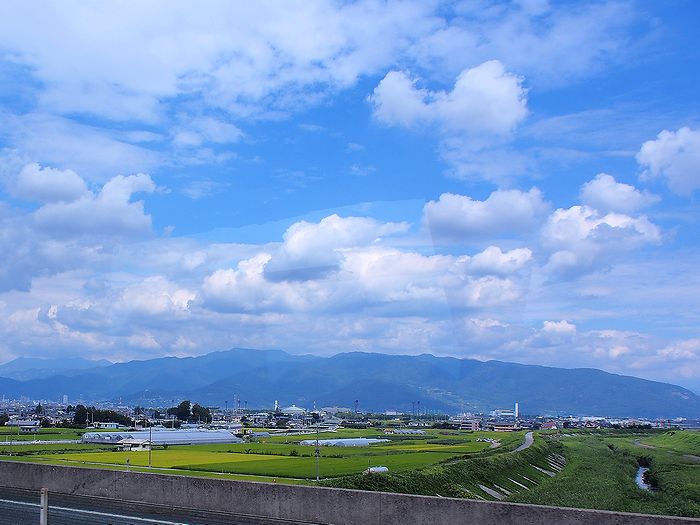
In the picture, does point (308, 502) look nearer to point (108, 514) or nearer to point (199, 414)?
point (108, 514)

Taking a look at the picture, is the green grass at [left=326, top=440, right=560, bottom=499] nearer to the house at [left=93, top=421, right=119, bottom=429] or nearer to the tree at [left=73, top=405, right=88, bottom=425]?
the house at [left=93, top=421, right=119, bottom=429]

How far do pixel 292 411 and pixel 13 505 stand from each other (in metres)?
180

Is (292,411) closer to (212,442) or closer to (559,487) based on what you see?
(212,442)

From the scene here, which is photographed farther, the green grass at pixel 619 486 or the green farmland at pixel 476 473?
the green grass at pixel 619 486

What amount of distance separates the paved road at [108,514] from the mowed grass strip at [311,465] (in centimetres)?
2214

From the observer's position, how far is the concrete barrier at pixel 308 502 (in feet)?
27.8

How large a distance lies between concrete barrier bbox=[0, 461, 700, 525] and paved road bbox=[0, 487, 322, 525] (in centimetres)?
17

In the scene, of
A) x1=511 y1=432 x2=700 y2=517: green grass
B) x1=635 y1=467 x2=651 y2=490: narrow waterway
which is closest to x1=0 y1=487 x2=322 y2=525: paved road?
x1=511 y1=432 x2=700 y2=517: green grass

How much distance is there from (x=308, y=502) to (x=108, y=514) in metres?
3.19

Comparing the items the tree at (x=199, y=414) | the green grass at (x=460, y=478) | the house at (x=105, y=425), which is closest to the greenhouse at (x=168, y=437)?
the house at (x=105, y=425)

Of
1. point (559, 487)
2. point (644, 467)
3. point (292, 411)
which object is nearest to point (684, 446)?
point (644, 467)

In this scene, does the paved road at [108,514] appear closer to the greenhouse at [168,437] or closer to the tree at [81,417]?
the greenhouse at [168,437]

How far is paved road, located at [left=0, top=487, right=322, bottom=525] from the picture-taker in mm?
10266

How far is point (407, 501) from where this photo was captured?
936 centimetres
